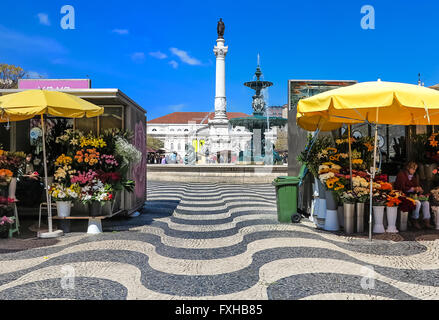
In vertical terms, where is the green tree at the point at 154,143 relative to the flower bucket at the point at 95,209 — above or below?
above

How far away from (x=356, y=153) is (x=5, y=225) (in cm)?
662

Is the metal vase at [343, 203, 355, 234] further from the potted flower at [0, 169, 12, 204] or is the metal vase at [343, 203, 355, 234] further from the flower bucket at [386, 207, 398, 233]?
the potted flower at [0, 169, 12, 204]

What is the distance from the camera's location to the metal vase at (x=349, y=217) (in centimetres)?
564

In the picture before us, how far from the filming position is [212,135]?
39500mm

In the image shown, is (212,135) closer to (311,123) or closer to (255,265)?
(311,123)

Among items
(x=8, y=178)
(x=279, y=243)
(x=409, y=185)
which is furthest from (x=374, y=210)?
(x=8, y=178)

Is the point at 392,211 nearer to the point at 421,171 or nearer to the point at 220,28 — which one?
the point at 421,171

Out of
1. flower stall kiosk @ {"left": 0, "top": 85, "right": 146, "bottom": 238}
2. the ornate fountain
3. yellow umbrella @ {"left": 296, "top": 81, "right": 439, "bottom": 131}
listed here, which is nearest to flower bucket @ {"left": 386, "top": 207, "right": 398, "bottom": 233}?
yellow umbrella @ {"left": 296, "top": 81, "right": 439, "bottom": 131}

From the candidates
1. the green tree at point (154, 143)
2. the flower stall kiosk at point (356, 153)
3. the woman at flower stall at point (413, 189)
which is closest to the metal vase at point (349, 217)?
the flower stall kiosk at point (356, 153)

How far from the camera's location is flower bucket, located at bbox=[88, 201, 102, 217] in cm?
592

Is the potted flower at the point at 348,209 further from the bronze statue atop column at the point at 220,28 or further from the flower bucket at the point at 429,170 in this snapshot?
the bronze statue atop column at the point at 220,28

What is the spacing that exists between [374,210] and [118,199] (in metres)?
5.36

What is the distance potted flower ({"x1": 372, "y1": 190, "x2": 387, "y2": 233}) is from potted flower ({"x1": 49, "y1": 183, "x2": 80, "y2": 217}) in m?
5.55
